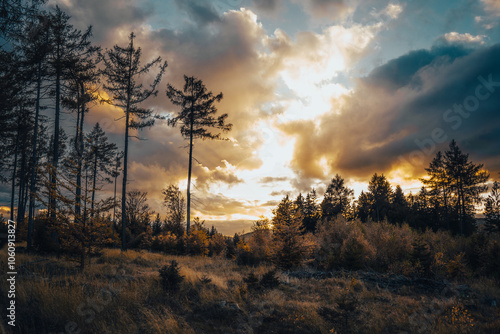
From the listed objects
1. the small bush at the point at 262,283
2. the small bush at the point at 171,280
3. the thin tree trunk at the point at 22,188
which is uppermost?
the thin tree trunk at the point at 22,188

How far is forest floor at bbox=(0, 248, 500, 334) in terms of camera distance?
5.97 meters

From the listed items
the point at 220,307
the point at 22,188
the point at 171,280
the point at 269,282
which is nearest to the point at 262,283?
the point at 269,282

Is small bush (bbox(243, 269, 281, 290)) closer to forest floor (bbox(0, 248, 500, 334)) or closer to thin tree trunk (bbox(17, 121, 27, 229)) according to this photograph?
forest floor (bbox(0, 248, 500, 334))

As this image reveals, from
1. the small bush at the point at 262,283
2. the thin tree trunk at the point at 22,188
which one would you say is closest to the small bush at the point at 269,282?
the small bush at the point at 262,283

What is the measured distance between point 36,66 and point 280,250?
1917 centimetres

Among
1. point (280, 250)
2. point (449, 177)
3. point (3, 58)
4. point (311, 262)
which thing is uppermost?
point (3, 58)

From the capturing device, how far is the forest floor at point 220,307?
597 centimetres

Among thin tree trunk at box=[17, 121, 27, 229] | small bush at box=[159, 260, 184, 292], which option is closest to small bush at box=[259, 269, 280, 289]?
small bush at box=[159, 260, 184, 292]

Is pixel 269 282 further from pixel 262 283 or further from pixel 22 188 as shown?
pixel 22 188

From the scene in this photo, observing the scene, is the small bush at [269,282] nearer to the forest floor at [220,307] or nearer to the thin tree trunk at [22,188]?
the forest floor at [220,307]

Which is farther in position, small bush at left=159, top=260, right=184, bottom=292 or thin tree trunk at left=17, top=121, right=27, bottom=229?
thin tree trunk at left=17, top=121, right=27, bottom=229

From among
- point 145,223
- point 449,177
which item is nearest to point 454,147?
point 449,177

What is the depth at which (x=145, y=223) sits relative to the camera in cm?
3002

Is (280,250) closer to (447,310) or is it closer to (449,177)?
(447,310)
